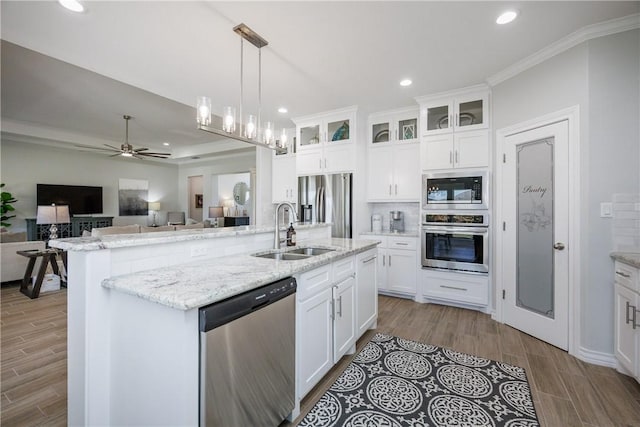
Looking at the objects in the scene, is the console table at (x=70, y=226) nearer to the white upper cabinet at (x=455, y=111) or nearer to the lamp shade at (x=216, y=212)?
the lamp shade at (x=216, y=212)

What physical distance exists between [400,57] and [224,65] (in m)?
1.77

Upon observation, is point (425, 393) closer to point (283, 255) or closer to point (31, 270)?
point (283, 255)

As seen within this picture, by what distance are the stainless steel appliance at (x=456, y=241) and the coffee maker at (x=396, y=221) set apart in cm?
64

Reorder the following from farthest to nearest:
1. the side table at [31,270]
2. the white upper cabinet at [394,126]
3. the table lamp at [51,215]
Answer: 1. the table lamp at [51,215]
2. the white upper cabinet at [394,126]
3. the side table at [31,270]

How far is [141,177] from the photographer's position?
8719 mm

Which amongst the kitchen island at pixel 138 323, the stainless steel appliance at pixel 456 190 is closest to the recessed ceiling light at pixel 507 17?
the stainless steel appliance at pixel 456 190

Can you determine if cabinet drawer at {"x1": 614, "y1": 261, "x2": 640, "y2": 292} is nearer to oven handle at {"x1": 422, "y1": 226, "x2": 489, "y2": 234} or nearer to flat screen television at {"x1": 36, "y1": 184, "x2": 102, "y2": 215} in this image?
oven handle at {"x1": 422, "y1": 226, "x2": 489, "y2": 234}

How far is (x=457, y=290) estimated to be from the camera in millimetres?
3570

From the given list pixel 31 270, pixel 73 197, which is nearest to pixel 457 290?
pixel 31 270

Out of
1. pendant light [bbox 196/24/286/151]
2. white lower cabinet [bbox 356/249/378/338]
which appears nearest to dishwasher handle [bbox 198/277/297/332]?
white lower cabinet [bbox 356/249/378/338]

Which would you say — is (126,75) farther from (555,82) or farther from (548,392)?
(548,392)

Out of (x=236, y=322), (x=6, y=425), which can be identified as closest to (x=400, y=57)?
(x=236, y=322)

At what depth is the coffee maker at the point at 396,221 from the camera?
438cm

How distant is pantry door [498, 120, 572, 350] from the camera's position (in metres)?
2.55
